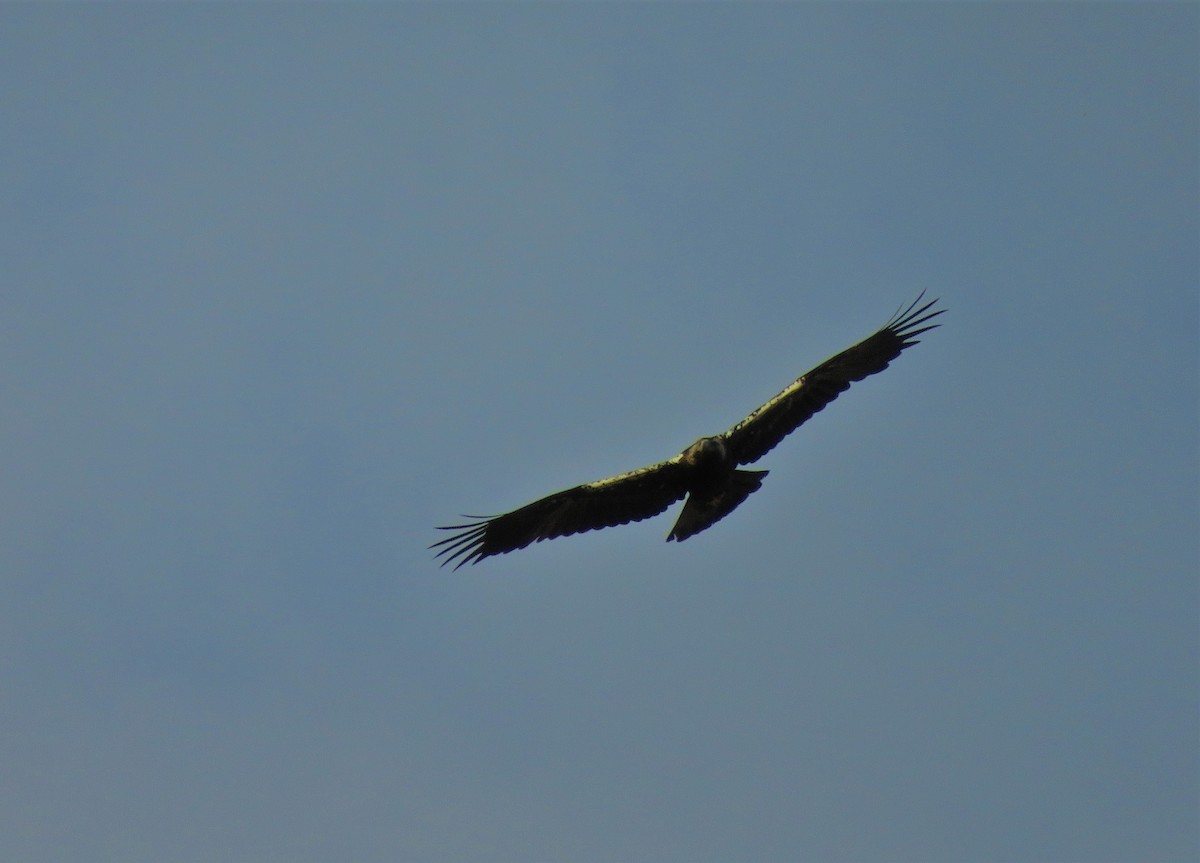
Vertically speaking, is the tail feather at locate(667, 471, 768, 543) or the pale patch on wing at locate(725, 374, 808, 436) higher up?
the pale patch on wing at locate(725, 374, 808, 436)

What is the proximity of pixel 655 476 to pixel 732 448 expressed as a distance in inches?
46.1

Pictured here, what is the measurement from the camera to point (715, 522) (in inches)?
648

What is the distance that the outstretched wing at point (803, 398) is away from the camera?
55.9 feet

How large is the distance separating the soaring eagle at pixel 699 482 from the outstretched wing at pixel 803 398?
0.6 inches

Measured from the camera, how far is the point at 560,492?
17.3m

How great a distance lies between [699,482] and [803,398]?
6.57ft

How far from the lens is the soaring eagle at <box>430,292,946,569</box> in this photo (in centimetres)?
1650

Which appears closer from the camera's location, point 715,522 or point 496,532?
point 715,522

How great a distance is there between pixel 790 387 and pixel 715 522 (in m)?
2.27

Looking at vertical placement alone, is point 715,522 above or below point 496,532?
below

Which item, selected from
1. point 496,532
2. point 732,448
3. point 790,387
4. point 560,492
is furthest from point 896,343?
point 496,532

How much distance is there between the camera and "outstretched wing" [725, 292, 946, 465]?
17047 millimetres

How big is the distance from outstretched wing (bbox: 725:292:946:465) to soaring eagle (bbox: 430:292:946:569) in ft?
0.05

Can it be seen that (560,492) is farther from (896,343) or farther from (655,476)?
(896,343)
